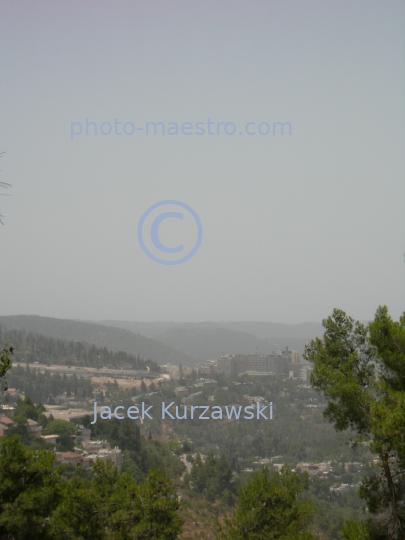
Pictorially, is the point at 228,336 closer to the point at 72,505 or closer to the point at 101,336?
the point at 101,336

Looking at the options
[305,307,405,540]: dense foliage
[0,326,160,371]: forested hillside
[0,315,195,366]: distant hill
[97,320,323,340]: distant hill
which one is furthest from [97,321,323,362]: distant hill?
[305,307,405,540]: dense foliage

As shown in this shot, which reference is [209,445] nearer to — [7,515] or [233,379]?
[233,379]

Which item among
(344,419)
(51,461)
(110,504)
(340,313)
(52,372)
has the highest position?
(340,313)

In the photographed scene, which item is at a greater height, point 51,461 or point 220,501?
point 51,461

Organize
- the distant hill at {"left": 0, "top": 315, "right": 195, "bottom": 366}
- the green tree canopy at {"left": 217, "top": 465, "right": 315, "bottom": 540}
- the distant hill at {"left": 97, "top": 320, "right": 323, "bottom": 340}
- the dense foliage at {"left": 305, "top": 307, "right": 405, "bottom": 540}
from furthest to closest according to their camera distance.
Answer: the distant hill at {"left": 0, "top": 315, "right": 195, "bottom": 366} → the distant hill at {"left": 97, "top": 320, "right": 323, "bottom": 340} → the green tree canopy at {"left": 217, "top": 465, "right": 315, "bottom": 540} → the dense foliage at {"left": 305, "top": 307, "right": 405, "bottom": 540}

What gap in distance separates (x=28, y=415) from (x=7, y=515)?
14.2m

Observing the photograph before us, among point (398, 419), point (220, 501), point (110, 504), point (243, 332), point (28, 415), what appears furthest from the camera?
point (243, 332)

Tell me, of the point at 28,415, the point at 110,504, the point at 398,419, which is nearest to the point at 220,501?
the point at 28,415

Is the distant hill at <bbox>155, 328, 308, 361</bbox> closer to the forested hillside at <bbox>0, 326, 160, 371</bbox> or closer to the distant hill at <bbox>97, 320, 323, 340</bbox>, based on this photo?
the distant hill at <bbox>97, 320, 323, 340</bbox>

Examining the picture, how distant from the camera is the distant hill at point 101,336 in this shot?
32.2 meters

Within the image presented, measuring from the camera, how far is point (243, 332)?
2703 centimetres

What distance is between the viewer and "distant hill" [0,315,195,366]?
106ft

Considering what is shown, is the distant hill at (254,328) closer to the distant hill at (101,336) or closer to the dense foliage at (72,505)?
the distant hill at (101,336)

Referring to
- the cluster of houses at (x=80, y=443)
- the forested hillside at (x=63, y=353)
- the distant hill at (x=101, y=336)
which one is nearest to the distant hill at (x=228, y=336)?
the distant hill at (x=101, y=336)
